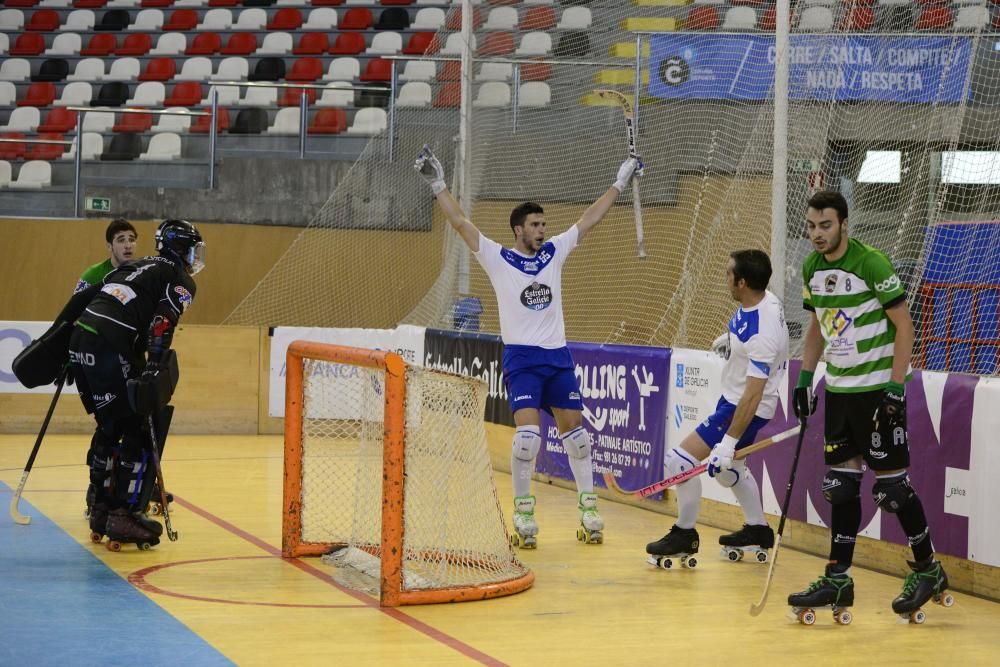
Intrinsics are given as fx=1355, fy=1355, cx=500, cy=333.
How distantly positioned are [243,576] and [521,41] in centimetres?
946

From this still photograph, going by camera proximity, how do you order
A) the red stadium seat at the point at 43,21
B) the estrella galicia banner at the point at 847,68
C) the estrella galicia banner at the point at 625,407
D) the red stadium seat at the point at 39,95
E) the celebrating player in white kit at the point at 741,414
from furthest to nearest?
the red stadium seat at the point at 43,21
the red stadium seat at the point at 39,95
the estrella galicia banner at the point at 847,68
the estrella galicia banner at the point at 625,407
the celebrating player in white kit at the point at 741,414

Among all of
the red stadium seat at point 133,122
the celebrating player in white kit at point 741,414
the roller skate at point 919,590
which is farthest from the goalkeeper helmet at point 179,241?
the red stadium seat at point 133,122

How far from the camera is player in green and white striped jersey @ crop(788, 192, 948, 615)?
6246mm

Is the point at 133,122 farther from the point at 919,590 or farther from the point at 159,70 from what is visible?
the point at 919,590

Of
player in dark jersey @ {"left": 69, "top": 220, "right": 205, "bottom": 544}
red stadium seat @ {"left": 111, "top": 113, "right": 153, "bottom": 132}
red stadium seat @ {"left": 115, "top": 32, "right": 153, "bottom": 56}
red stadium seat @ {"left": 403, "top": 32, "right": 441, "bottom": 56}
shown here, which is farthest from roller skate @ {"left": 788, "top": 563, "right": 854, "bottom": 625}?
red stadium seat @ {"left": 115, "top": 32, "right": 153, "bottom": 56}

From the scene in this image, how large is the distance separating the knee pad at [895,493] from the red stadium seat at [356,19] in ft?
52.6

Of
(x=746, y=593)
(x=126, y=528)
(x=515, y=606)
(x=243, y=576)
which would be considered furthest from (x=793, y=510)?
(x=126, y=528)

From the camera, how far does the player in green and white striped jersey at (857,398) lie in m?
6.25

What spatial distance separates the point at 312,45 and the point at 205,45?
1.78m

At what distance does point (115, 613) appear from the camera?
6.18 meters

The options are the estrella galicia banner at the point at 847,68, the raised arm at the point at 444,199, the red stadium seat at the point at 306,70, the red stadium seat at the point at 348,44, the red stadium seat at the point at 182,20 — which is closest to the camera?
the raised arm at the point at 444,199

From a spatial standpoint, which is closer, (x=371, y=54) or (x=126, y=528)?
(x=126, y=528)

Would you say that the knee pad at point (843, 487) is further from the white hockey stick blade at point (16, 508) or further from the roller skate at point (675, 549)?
the white hockey stick blade at point (16, 508)

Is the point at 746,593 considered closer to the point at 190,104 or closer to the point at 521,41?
the point at 521,41
